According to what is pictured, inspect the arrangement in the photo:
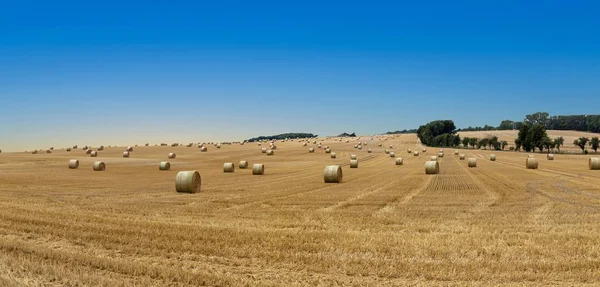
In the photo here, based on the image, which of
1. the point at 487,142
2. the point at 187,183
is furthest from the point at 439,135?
the point at 187,183

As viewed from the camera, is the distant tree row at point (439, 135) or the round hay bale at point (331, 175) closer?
the round hay bale at point (331, 175)

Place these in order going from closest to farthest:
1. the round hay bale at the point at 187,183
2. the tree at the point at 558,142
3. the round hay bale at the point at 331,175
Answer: the round hay bale at the point at 187,183
the round hay bale at the point at 331,175
the tree at the point at 558,142

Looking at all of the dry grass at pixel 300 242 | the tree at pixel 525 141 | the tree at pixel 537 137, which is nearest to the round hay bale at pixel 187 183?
the dry grass at pixel 300 242

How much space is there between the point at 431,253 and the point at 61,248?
735 cm

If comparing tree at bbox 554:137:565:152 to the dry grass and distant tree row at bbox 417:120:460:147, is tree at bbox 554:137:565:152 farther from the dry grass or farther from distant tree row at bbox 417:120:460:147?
the dry grass

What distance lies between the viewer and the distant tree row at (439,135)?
13112cm

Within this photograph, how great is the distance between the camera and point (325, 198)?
19844 mm

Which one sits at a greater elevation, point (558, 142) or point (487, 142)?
point (487, 142)

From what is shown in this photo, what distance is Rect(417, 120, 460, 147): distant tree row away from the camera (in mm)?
131125

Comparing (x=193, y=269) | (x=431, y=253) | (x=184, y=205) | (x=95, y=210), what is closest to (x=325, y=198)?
(x=184, y=205)

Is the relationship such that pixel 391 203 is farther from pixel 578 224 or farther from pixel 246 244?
pixel 246 244

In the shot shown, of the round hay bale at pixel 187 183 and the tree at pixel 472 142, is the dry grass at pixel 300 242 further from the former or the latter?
the tree at pixel 472 142

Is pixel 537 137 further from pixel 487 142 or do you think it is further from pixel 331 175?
pixel 331 175

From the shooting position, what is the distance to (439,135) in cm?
14225
